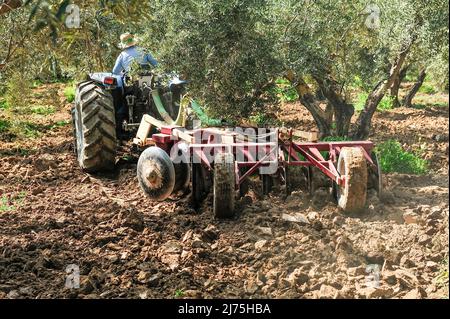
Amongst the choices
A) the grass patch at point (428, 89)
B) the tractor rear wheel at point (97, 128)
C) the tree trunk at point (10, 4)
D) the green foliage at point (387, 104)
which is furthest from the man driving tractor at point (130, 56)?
the grass patch at point (428, 89)

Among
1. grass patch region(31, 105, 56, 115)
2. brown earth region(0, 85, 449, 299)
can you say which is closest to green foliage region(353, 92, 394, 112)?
grass patch region(31, 105, 56, 115)

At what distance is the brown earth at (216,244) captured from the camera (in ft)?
17.9

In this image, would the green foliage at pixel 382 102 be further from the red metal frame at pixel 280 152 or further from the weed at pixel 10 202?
the weed at pixel 10 202

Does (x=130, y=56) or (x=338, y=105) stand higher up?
(x=130, y=56)

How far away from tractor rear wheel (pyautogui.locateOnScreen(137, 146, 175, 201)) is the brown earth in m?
0.19

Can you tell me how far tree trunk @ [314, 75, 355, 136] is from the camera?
10922mm

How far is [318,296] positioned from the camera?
520 centimetres

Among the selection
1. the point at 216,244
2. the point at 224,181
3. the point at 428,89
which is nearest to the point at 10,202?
the point at 224,181

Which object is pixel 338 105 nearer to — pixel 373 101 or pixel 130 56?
pixel 373 101

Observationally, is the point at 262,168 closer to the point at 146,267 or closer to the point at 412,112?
the point at 146,267

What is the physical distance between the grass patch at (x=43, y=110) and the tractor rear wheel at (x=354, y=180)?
399 inches

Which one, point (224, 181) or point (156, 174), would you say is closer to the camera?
point (224, 181)

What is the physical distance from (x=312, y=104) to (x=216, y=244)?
5010 millimetres

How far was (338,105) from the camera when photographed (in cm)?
1112
